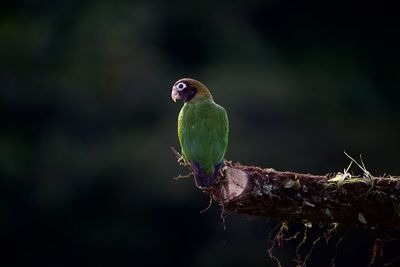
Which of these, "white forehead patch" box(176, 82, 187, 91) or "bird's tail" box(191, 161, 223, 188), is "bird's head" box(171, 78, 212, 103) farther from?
"bird's tail" box(191, 161, 223, 188)

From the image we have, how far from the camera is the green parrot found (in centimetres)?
718

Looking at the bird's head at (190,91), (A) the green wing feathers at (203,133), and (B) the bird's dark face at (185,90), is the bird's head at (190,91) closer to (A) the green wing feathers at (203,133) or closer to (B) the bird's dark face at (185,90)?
(B) the bird's dark face at (185,90)

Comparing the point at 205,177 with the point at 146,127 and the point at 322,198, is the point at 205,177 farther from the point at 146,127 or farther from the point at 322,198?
the point at 146,127

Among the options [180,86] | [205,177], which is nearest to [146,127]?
[180,86]

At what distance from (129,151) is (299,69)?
495cm

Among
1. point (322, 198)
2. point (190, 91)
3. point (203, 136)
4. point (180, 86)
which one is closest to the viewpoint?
point (322, 198)

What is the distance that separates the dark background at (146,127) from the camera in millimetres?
20516

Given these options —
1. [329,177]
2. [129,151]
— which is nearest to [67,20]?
[129,151]

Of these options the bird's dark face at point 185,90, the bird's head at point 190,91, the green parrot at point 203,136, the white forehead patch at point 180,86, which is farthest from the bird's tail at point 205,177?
the white forehead patch at point 180,86

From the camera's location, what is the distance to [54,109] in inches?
862

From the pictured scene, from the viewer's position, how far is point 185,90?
8.82 m

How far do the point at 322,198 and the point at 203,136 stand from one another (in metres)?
1.85

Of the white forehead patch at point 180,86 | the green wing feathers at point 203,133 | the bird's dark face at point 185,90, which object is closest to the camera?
the green wing feathers at point 203,133

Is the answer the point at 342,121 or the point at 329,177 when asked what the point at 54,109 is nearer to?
the point at 342,121
